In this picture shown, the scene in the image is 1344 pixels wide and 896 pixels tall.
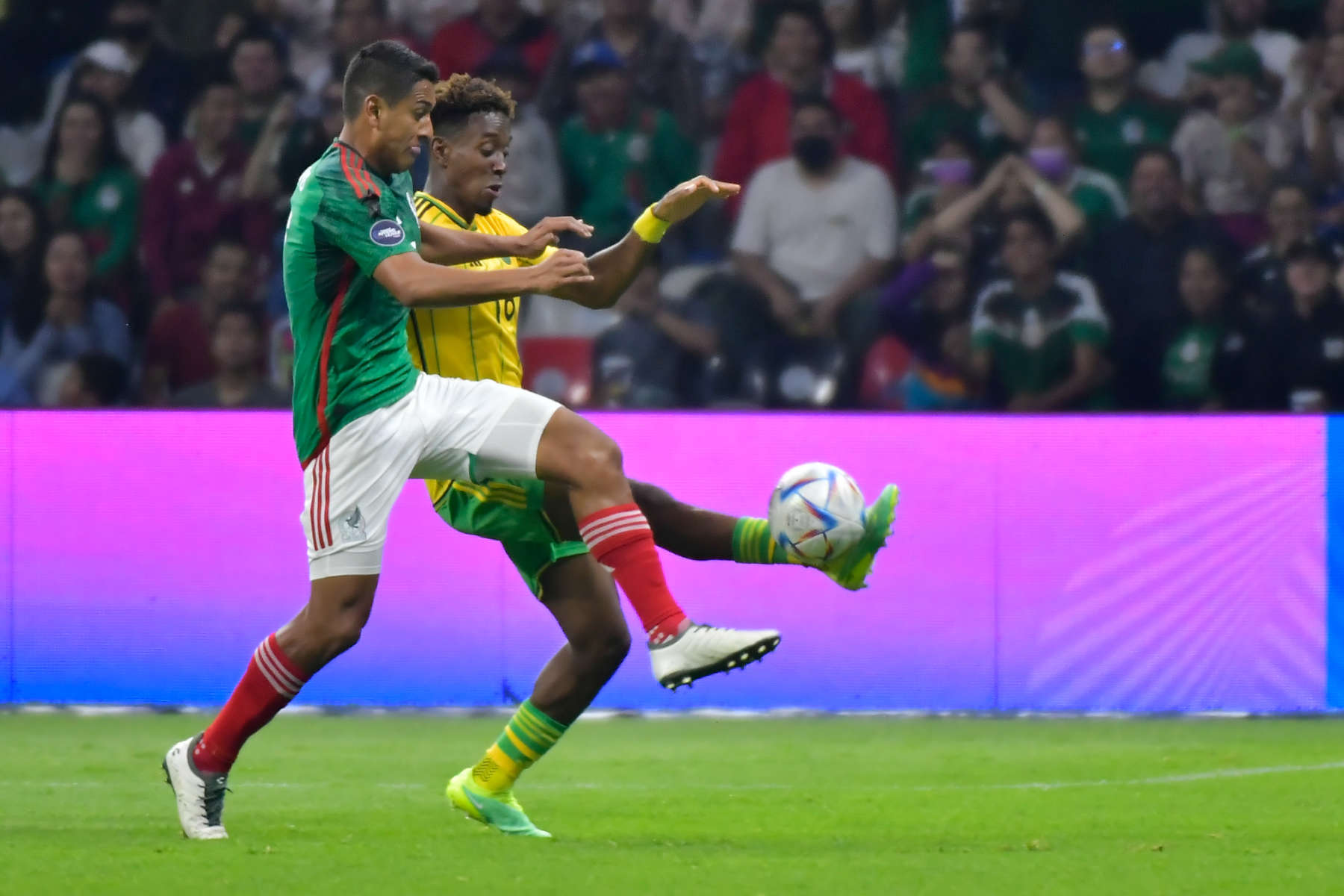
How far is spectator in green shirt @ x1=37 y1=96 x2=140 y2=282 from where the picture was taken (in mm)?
9461

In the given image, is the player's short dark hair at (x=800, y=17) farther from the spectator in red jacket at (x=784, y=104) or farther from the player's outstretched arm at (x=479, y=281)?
the player's outstretched arm at (x=479, y=281)

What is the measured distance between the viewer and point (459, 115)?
5.38m

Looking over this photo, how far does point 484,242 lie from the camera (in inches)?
202

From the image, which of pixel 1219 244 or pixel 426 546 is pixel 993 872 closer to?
pixel 426 546

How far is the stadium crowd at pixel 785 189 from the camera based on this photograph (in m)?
9.11

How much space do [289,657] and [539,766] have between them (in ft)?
7.99

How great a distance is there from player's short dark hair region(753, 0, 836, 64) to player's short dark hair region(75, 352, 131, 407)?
11.1 ft

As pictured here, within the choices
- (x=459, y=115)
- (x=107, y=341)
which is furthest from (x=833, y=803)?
(x=107, y=341)

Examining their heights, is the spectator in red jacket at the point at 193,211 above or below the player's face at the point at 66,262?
above

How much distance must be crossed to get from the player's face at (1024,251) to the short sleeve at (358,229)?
499 centimetres

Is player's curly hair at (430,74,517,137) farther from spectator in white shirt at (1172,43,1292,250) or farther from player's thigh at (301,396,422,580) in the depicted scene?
spectator in white shirt at (1172,43,1292,250)

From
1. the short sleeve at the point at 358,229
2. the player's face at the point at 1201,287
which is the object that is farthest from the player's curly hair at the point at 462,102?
the player's face at the point at 1201,287

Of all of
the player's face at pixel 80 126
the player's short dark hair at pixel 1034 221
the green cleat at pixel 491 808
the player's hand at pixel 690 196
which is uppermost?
the player's face at pixel 80 126

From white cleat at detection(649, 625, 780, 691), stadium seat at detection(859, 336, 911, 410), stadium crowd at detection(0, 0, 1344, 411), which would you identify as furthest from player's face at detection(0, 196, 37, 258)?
white cleat at detection(649, 625, 780, 691)
